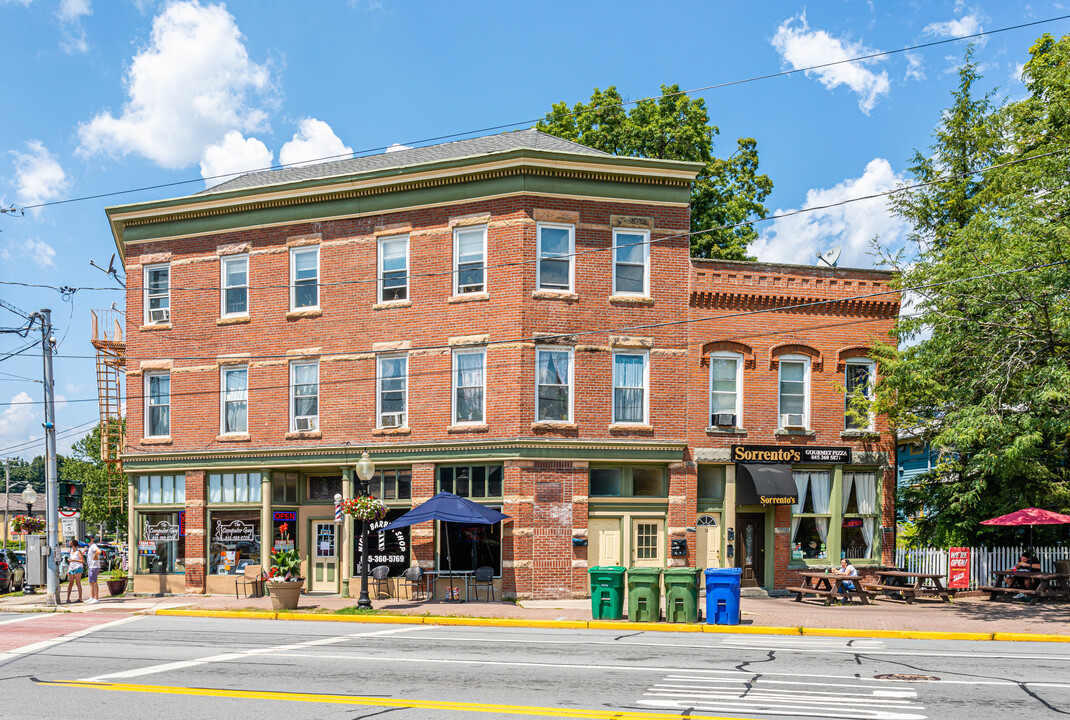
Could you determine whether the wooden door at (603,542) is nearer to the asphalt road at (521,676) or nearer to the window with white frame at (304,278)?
the asphalt road at (521,676)

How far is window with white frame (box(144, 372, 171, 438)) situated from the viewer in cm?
2897

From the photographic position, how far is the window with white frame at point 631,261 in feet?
84.1

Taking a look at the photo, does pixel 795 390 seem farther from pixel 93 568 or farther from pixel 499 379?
pixel 93 568

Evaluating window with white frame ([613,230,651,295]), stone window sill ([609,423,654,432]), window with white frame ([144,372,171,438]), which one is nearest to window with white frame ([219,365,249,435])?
window with white frame ([144,372,171,438])

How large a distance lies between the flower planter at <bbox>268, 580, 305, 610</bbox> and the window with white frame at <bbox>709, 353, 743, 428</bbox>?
11.6 metres

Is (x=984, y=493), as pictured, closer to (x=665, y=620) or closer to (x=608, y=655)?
(x=665, y=620)

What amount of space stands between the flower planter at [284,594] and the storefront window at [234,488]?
4.91 meters

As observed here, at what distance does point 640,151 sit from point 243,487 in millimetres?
20334

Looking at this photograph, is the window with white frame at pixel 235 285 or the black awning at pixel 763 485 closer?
the black awning at pixel 763 485

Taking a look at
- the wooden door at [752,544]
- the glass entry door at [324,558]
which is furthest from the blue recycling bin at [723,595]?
the glass entry door at [324,558]

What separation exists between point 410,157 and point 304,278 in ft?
18.0

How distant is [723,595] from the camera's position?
19.6 m

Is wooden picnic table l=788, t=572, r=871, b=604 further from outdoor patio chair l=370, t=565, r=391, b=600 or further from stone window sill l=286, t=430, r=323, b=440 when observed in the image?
stone window sill l=286, t=430, r=323, b=440

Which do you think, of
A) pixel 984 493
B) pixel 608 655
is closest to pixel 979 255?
pixel 984 493
